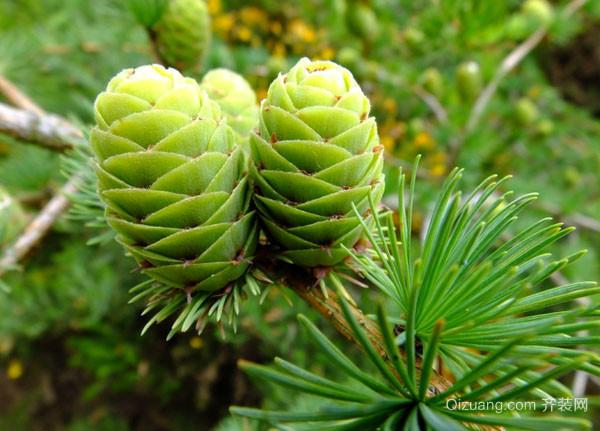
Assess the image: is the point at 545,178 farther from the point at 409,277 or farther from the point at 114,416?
the point at 114,416

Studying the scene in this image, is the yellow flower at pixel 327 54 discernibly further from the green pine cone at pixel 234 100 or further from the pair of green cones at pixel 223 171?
the pair of green cones at pixel 223 171

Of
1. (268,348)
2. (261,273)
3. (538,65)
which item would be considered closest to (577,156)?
(538,65)

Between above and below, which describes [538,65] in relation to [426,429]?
above

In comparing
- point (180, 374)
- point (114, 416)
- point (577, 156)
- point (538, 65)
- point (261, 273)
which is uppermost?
point (538, 65)

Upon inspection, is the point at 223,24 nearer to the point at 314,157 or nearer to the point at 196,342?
the point at 196,342

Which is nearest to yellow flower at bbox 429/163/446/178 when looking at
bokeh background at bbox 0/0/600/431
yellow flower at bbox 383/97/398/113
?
bokeh background at bbox 0/0/600/431

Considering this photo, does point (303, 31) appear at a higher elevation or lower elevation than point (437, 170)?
higher

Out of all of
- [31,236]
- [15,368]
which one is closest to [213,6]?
[31,236]
